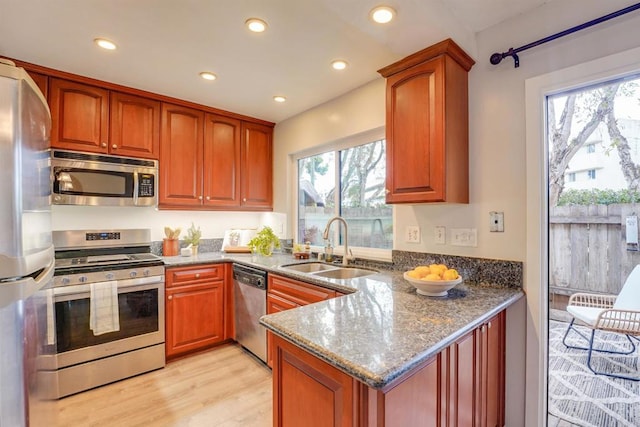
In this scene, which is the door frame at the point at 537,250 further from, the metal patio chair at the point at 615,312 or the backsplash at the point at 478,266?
the metal patio chair at the point at 615,312

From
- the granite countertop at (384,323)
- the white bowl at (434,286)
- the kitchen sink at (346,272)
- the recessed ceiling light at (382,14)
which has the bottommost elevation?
the kitchen sink at (346,272)

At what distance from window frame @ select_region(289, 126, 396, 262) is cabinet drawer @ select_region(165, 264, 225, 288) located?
911 mm

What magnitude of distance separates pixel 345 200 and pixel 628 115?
6.39 ft

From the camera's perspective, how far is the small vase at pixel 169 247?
297 cm

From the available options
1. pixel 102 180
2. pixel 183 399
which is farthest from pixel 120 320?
pixel 102 180

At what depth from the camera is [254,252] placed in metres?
3.26

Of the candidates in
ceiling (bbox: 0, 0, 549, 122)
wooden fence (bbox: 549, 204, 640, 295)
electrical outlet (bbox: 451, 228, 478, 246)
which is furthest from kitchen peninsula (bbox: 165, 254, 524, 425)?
ceiling (bbox: 0, 0, 549, 122)

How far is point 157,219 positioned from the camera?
304 centimetres

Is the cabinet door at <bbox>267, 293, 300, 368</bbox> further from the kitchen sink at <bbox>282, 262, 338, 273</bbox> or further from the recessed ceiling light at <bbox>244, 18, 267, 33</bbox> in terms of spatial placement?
the recessed ceiling light at <bbox>244, 18, 267, 33</bbox>

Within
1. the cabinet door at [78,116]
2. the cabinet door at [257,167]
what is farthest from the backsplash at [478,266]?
the cabinet door at [78,116]

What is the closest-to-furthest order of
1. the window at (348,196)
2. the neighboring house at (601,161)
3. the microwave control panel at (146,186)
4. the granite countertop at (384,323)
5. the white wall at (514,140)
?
the granite countertop at (384,323)
the white wall at (514,140)
the neighboring house at (601,161)
the window at (348,196)
the microwave control panel at (146,186)

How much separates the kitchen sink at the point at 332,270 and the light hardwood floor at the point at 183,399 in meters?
0.87

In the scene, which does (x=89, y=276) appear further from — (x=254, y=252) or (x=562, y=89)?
(x=562, y=89)

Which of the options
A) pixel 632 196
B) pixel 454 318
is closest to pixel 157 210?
pixel 454 318
